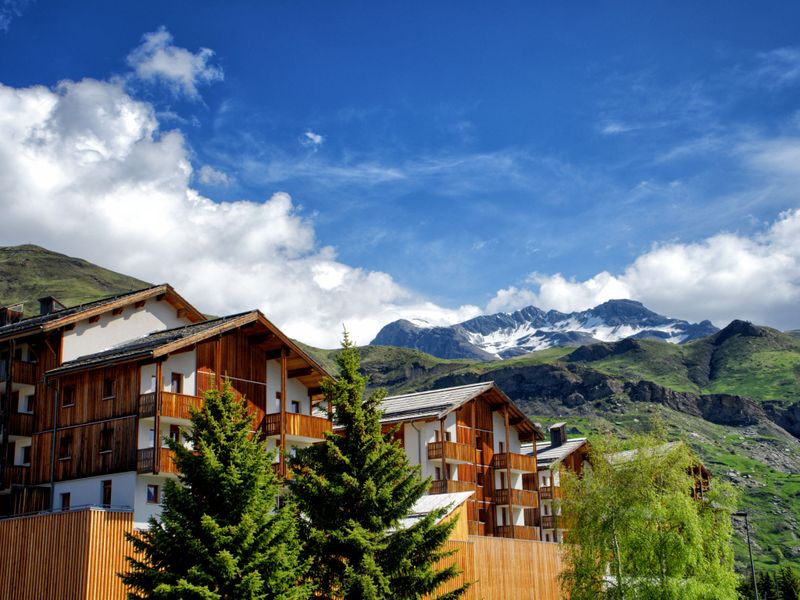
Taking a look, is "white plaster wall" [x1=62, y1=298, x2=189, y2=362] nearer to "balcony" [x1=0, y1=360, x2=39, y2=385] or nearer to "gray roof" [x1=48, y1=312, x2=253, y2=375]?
"gray roof" [x1=48, y1=312, x2=253, y2=375]

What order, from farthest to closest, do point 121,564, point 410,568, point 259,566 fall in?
1. point 121,564
2. point 410,568
3. point 259,566

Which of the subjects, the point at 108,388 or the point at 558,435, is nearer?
the point at 108,388

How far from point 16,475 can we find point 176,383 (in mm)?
9601

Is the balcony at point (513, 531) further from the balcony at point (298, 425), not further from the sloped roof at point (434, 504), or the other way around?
the sloped roof at point (434, 504)

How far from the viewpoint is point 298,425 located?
49.7 m

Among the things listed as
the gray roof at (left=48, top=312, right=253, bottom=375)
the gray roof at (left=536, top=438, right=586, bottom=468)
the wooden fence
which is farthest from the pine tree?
the gray roof at (left=536, top=438, right=586, bottom=468)

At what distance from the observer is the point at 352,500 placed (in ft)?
104

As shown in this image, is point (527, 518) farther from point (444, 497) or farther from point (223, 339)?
point (223, 339)

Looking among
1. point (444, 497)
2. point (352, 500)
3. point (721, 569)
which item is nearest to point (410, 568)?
point (352, 500)

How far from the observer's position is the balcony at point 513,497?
2702 inches

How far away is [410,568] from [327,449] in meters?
5.15

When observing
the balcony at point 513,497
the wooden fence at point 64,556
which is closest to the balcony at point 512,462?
the balcony at point 513,497

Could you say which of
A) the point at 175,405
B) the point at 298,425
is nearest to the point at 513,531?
Result: the point at 298,425

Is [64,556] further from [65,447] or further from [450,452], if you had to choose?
[450,452]
